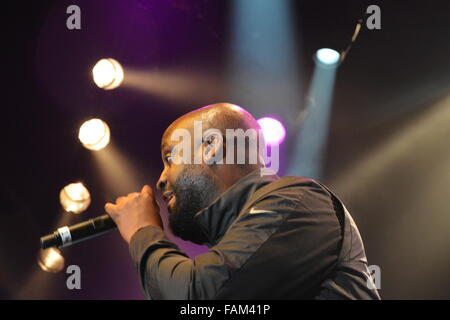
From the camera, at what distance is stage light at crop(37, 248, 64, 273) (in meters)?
3.24

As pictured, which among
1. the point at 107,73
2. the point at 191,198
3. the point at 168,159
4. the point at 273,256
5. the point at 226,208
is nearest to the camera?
the point at 273,256

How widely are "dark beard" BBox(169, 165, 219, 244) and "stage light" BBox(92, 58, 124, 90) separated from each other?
1.72m

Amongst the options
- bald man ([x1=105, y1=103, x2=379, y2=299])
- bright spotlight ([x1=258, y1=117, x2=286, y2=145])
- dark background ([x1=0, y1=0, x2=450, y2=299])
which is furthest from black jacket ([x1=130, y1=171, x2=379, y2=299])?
bright spotlight ([x1=258, y1=117, x2=286, y2=145])

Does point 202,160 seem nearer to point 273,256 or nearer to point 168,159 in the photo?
point 168,159

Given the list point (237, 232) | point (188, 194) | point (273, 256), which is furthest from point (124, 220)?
point (273, 256)

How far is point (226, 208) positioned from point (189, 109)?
2.17 metres

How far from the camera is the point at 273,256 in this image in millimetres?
1281

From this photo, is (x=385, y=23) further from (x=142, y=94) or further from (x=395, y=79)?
(x=142, y=94)

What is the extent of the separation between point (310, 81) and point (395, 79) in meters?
0.60

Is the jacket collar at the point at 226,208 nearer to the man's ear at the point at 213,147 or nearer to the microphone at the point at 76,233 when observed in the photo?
the man's ear at the point at 213,147

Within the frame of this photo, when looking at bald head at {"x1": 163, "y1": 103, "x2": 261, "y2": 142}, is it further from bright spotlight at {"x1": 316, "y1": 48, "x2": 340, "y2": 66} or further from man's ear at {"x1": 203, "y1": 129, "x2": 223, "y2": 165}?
bright spotlight at {"x1": 316, "y1": 48, "x2": 340, "y2": 66}

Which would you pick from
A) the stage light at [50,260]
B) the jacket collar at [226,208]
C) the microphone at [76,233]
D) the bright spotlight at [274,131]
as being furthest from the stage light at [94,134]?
the jacket collar at [226,208]
